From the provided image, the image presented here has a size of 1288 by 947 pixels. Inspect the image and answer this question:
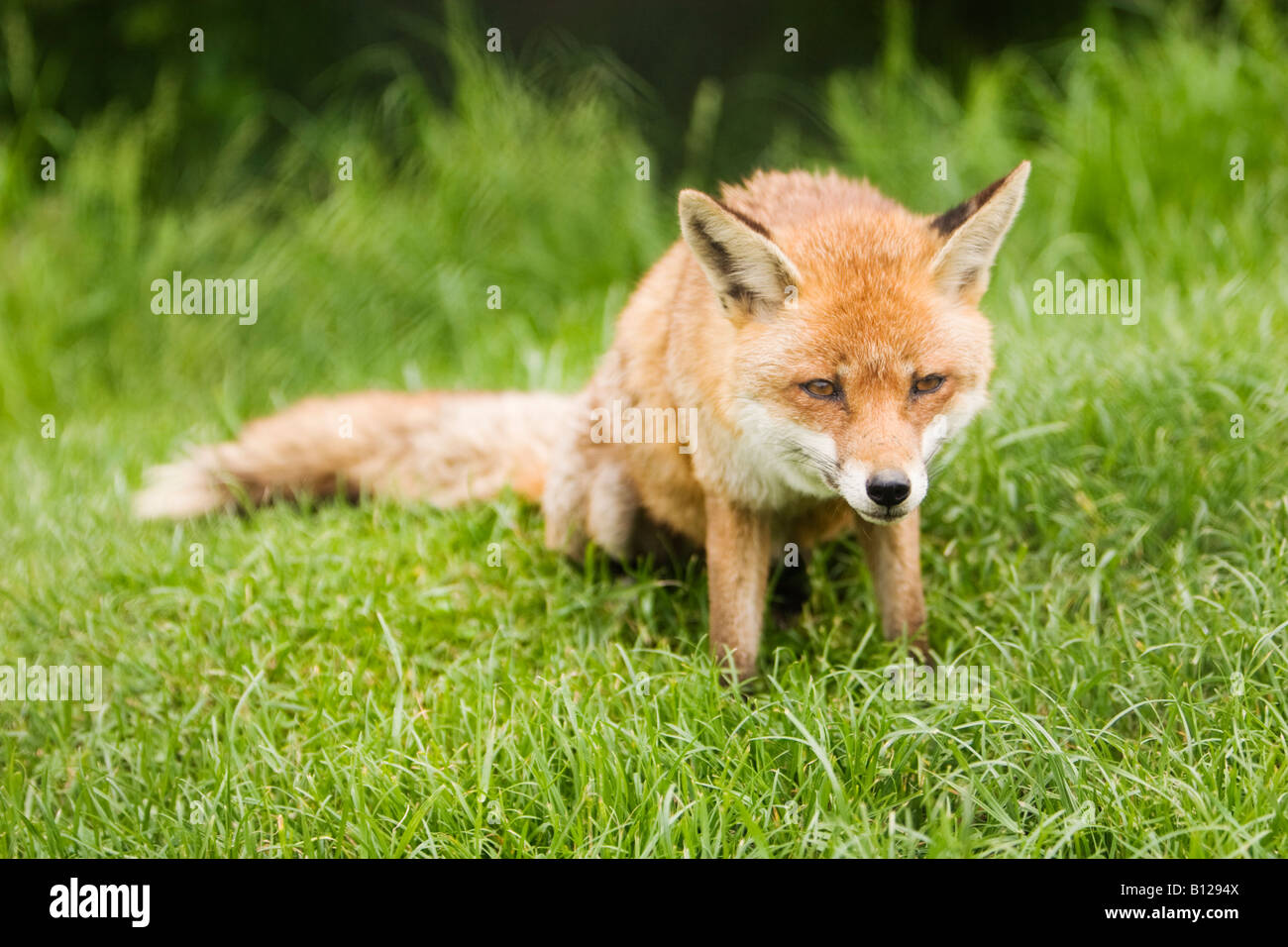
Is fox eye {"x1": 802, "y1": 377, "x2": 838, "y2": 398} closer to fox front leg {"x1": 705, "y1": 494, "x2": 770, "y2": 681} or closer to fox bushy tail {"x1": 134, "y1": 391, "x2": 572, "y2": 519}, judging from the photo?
fox front leg {"x1": 705, "y1": 494, "x2": 770, "y2": 681}

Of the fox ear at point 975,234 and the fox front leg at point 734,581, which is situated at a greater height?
the fox ear at point 975,234

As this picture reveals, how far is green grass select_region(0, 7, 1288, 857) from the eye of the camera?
2.64 meters

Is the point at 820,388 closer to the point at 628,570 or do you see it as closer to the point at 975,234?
the point at 975,234

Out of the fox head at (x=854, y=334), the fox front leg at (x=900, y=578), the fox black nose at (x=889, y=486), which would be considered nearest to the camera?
the fox black nose at (x=889, y=486)

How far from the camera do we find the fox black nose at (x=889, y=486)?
259 centimetres

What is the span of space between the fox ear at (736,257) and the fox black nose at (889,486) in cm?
61

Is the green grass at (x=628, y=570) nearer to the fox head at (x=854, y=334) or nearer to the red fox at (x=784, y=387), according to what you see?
the red fox at (x=784, y=387)

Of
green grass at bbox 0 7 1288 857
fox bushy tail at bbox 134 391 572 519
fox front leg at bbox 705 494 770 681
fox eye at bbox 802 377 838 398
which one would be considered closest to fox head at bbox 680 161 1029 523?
fox eye at bbox 802 377 838 398

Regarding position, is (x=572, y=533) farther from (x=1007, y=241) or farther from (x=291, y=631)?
(x=1007, y=241)

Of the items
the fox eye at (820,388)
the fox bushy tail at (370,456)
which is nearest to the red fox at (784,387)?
the fox eye at (820,388)

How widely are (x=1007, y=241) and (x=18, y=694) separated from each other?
195 inches

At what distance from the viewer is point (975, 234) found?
2957 mm

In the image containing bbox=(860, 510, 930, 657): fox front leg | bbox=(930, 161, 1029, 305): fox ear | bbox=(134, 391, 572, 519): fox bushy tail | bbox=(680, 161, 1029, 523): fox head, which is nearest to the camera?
bbox=(680, 161, 1029, 523): fox head

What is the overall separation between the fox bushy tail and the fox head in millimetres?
1567
